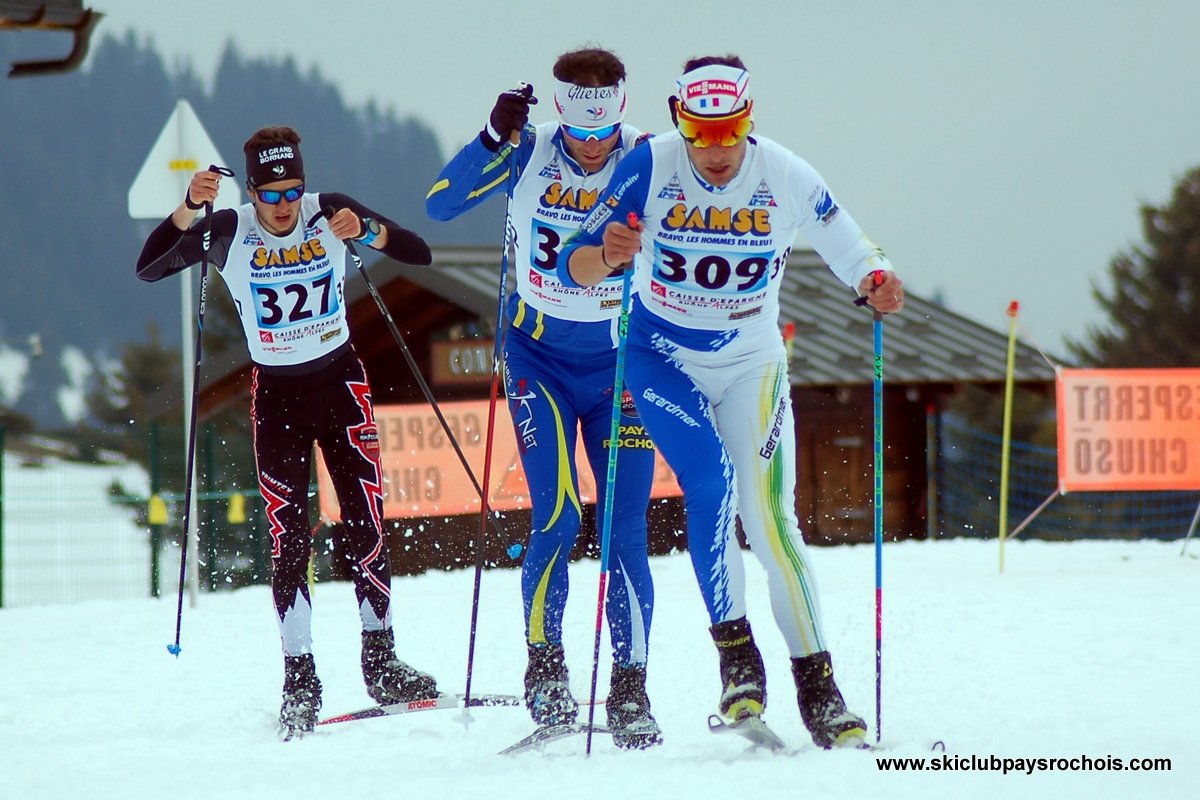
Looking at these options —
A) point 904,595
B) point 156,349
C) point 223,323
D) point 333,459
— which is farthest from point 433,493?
point 156,349

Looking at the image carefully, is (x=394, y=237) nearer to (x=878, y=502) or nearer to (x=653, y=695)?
(x=653, y=695)

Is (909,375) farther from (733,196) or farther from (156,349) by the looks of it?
(156,349)

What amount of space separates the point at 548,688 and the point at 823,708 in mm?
1058

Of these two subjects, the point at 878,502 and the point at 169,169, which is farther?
the point at 169,169

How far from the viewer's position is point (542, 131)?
197 inches

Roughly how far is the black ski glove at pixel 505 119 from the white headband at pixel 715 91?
30.2 inches

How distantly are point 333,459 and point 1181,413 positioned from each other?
882 centimetres

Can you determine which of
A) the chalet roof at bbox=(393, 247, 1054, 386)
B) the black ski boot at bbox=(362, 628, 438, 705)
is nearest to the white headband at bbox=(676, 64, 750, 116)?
the black ski boot at bbox=(362, 628, 438, 705)

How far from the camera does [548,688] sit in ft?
15.9

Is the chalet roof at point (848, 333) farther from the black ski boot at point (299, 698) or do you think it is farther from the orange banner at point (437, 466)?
the black ski boot at point (299, 698)

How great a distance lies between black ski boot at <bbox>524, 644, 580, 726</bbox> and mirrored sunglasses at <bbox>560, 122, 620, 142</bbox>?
1.74 m

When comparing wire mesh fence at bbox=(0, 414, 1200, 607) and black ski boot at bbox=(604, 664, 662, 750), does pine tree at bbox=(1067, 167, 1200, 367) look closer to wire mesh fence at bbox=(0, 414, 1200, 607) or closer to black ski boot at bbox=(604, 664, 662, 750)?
wire mesh fence at bbox=(0, 414, 1200, 607)

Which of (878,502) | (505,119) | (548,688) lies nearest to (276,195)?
(505,119)

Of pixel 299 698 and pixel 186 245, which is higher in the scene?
pixel 186 245
